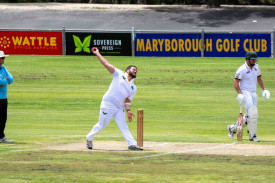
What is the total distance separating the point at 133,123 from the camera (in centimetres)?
2056

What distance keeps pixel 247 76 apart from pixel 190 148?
119 inches

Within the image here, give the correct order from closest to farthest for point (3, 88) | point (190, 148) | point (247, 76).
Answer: point (190, 148), point (3, 88), point (247, 76)

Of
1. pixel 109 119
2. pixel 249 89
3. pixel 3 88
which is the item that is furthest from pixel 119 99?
pixel 249 89

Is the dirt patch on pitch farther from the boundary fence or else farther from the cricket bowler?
the boundary fence

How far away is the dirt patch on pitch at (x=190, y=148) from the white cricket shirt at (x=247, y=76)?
1.79 m

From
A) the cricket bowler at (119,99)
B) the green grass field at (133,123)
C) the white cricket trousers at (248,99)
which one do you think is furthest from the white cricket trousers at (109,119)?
the white cricket trousers at (248,99)

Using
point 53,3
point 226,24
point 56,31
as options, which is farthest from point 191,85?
point 53,3

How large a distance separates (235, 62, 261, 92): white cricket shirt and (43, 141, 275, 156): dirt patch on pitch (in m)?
1.79

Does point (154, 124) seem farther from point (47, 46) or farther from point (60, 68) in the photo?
point (47, 46)

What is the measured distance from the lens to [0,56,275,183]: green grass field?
34.9 feet

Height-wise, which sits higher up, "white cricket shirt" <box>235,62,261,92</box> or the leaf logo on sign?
the leaf logo on sign

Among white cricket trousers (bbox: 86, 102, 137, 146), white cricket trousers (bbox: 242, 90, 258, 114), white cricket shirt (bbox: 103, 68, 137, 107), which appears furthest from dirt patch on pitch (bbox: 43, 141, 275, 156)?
white cricket trousers (bbox: 242, 90, 258, 114)

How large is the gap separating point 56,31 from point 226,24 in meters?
15.8

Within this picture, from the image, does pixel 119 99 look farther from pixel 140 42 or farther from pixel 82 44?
pixel 82 44
